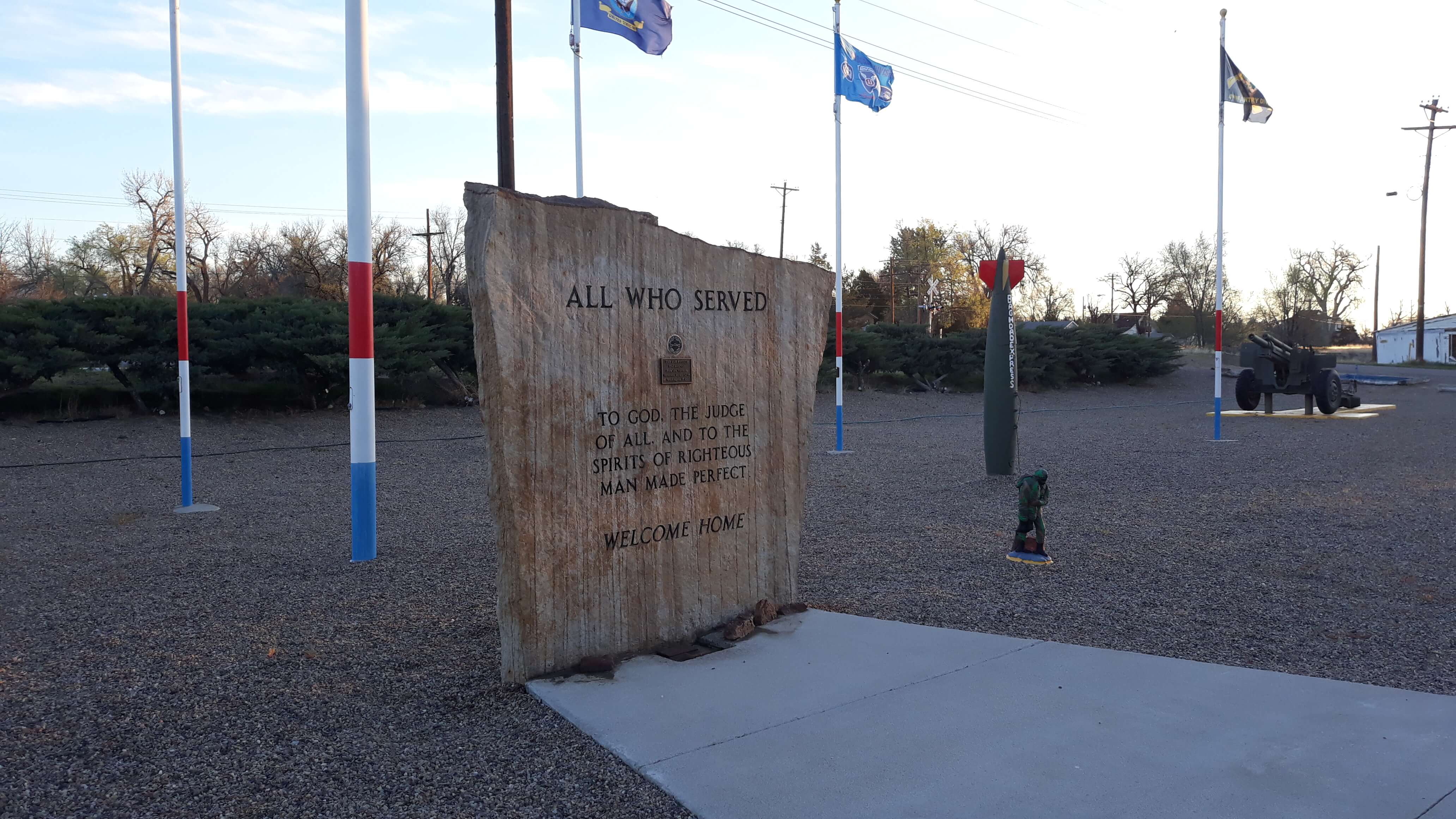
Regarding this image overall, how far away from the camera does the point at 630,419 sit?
4707mm

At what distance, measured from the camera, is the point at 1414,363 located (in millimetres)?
50750

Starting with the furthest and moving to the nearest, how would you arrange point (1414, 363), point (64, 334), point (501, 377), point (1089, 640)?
point (1414, 363), point (64, 334), point (1089, 640), point (501, 377)

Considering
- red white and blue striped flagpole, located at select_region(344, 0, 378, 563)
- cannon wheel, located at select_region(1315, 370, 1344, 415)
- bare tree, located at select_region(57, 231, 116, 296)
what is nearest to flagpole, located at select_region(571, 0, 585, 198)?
red white and blue striped flagpole, located at select_region(344, 0, 378, 563)

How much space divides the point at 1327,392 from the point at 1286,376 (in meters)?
0.95

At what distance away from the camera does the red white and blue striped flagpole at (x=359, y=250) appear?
22.3 ft

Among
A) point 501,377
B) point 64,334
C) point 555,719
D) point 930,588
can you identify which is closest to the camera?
point 555,719

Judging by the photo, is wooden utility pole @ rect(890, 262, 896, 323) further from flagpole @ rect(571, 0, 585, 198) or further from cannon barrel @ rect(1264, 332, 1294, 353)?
flagpole @ rect(571, 0, 585, 198)

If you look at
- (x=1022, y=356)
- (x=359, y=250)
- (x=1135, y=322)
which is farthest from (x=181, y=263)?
(x=1135, y=322)

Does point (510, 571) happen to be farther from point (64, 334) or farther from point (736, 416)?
point (64, 334)

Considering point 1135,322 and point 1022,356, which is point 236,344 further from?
point 1135,322

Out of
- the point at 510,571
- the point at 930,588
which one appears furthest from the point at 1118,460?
the point at 510,571

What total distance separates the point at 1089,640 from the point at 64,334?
16.0 m

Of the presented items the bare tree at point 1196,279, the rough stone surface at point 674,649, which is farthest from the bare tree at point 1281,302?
the rough stone surface at point 674,649

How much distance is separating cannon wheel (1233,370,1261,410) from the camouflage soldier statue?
1611 cm
